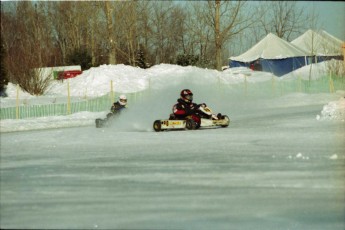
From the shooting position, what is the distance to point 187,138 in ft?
44.2

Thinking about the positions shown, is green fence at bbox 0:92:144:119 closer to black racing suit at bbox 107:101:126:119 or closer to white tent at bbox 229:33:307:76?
black racing suit at bbox 107:101:126:119

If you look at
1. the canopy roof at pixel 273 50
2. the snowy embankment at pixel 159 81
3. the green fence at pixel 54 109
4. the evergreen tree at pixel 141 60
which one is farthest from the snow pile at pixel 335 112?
the evergreen tree at pixel 141 60

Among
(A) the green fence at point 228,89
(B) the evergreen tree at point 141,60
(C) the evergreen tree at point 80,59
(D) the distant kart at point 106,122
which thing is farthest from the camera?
(C) the evergreen tree at point 80,59

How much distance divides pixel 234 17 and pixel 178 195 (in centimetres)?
3349

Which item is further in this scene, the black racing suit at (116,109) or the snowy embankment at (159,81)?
the snowy embankment at (159,81)

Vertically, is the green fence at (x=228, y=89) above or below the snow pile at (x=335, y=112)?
above

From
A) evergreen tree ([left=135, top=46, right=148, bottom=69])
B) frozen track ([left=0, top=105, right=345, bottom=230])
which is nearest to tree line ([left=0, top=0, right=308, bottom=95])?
evergreen tree ([left=135, top=46, right=148, bottom=69])

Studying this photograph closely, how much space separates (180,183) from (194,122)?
8.26 meters

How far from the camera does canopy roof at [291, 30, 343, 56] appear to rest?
37.4 m

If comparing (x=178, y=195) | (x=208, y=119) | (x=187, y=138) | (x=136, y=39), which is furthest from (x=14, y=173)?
(x=136, y=39)

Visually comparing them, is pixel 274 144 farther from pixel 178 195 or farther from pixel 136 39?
pixel 136 39

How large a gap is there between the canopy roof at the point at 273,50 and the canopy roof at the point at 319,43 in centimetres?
102

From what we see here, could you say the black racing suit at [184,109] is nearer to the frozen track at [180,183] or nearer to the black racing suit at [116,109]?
the black racing suit at [116,109]

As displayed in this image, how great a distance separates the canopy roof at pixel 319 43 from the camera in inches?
1473
